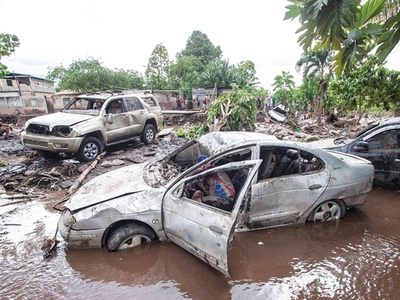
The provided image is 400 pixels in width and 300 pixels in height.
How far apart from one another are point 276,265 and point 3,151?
10.4 m

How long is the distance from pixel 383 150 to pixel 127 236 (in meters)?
5.08

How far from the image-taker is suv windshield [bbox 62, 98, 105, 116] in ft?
A: 26.5

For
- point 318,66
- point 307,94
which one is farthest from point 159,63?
point 318,66

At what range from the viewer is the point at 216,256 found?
256 centimetres

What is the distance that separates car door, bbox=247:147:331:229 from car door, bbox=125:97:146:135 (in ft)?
20.9

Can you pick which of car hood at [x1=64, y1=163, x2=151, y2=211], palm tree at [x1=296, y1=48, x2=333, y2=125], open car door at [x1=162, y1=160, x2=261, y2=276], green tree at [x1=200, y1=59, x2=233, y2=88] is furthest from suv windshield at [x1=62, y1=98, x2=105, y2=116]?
green tree at [x1=200, y1=59, x2=233, y2=88]

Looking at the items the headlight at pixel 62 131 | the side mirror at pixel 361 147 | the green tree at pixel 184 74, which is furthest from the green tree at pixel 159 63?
the side mirror at pixel 361 147

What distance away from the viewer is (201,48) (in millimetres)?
45500

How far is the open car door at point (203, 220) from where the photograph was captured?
8.24ft

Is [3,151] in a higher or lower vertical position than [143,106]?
lower

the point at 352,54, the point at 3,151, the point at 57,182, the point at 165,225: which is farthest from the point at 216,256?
the point at 3,151

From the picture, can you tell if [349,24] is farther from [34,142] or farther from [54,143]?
[34,142]

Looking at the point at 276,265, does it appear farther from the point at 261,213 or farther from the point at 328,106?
the point at 328,106

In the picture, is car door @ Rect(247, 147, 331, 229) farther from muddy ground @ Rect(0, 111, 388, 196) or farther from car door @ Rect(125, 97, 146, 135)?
car door @ Rect(125, 97, 146, 135)
